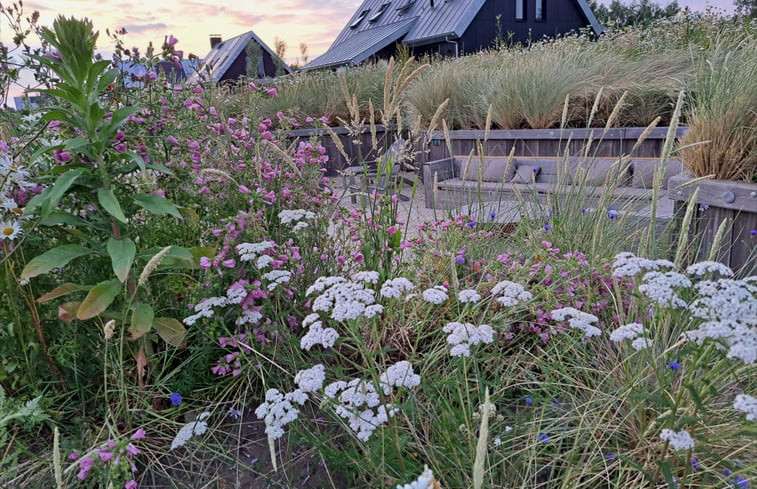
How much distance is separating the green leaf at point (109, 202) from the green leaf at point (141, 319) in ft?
1.03

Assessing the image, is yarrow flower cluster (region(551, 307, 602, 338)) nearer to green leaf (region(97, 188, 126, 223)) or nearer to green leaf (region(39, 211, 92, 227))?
green leaf (region(97, 188, 126, 223))

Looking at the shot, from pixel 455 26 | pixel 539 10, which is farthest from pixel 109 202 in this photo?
pixel 539 10

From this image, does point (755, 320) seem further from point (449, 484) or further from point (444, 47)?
point (444, 47)

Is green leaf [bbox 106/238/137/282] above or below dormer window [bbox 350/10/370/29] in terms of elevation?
below

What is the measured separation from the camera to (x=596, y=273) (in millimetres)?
2260

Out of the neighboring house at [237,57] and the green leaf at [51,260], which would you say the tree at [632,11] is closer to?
the neighboring house at [237,57]

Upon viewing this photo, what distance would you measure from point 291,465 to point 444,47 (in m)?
20.1

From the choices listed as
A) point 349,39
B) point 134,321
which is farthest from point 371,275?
point 349,39

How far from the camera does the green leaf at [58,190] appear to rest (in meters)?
1.50

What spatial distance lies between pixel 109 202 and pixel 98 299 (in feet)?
1.02

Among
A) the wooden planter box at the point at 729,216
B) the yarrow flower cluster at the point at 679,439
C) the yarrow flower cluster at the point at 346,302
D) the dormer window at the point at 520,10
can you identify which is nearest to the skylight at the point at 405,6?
the dormer window at the point at 520,10

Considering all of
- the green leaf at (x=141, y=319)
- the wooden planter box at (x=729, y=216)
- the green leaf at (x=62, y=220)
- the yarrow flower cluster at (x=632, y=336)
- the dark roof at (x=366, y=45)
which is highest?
the dark roof at (x=366, y=45)

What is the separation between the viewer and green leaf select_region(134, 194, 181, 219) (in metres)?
1.67

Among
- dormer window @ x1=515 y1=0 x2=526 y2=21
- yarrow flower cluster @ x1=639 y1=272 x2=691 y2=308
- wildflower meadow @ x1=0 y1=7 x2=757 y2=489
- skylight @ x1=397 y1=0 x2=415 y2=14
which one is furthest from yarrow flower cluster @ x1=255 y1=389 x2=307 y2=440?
skylight @ x1=397 y1=0 x2=415 y2=14
